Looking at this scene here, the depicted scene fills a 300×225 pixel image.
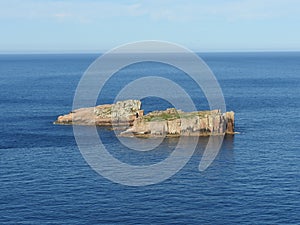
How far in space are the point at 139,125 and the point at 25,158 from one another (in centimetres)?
4001

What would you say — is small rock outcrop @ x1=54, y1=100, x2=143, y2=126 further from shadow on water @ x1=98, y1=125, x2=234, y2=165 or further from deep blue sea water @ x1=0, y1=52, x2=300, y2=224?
deep blue sea water @ x1=0, y1=52, x2=300, y2=224

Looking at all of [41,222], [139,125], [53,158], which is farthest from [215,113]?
[41,222]

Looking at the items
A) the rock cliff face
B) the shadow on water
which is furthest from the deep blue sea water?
the rock cliff face

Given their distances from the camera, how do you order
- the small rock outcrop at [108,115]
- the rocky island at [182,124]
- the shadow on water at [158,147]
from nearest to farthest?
the shadow on water at [158,147]
the rocky island at [182,124]
the small rock outcrop at [108,115]

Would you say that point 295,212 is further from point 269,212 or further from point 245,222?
point 245,222

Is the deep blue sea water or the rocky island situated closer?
the deep blue sea water

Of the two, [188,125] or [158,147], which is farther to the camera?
[188,125]

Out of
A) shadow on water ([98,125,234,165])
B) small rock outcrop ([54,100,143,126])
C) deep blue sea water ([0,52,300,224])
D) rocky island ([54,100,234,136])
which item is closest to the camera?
deep blue sea water ([0,52,300,224])

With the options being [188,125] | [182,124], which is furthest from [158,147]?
[188,125]

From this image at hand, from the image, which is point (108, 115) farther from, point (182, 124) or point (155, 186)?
point (155, 186)

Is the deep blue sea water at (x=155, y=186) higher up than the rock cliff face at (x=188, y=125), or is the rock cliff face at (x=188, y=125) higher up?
the rock cliff face at (x=188, y=125)

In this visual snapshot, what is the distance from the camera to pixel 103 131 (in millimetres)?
159000

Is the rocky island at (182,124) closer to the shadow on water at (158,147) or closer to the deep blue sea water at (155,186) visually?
the shadow on water at (158,147)

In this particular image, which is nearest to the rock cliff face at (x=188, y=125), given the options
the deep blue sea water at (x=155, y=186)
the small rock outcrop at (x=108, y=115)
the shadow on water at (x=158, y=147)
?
the shadow on water at (x=158, y=147)
